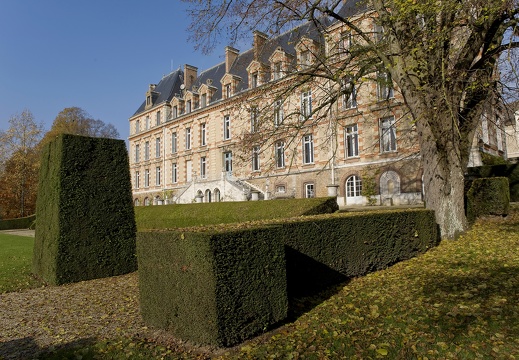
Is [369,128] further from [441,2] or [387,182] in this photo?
[441,2]

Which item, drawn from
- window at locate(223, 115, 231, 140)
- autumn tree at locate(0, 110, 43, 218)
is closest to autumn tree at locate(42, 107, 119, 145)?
autumn tree at locate(0, 110, 43, 218)

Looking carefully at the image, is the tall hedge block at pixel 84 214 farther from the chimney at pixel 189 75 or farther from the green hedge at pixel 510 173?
the chimney at pixel 189 75

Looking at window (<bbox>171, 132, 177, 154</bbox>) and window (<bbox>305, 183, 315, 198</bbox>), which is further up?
window (<bbox>171, 132, 177, 154</bbox>)

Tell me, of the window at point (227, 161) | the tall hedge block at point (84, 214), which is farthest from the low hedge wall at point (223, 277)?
the window at point (227, 161)

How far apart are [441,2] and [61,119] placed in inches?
1653

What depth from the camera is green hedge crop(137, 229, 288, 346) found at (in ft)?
12.0

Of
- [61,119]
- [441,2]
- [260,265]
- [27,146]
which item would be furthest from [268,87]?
[61,119]

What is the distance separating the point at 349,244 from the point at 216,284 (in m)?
3.04

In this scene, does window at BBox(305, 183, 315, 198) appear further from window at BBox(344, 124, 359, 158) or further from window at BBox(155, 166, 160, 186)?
window at BBox(155, 166, 160, 186)

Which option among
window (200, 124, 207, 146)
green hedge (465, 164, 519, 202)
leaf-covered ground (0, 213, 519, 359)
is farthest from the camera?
window (200, 124, 207, 146)

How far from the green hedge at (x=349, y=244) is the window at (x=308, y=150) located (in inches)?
628

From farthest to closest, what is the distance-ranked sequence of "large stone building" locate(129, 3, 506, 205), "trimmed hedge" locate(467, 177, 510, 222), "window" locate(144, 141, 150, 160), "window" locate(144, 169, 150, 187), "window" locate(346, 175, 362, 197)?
1. "window" locate(144, 141, 150, 160)
2. "window" locate(144, 169, 150, 187)
3. "window" locate(346, 175, 362, 197)
4. "large stone building" locate(129, 3, 506, 205)
5. "trimmed hedge" locate(467, 177, 510, 222)

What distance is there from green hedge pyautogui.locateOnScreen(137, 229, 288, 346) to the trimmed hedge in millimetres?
8182

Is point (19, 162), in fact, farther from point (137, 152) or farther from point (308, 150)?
point (308, 150)
